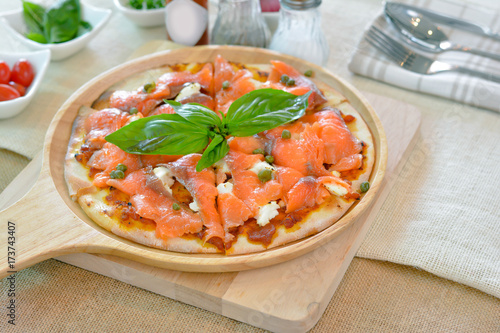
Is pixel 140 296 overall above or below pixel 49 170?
below

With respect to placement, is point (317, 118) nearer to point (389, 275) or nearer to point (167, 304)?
point (389, 275)

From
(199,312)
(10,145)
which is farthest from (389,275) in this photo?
(10,145)

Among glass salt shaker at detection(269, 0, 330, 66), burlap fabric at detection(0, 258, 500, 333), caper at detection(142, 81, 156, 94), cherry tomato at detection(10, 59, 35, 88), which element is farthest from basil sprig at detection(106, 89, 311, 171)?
cherry tomato at detection(10, 59, 35, 88)

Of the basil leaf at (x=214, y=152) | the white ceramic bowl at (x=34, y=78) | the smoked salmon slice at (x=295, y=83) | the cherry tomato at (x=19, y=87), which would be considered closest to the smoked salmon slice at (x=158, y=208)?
the basil leaf at (x=214, y=152)

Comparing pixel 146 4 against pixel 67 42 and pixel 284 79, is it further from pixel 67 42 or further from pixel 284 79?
pixel 284 79

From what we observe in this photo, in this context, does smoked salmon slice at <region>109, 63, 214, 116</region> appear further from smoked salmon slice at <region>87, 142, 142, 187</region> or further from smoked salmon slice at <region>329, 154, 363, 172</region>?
smoked salmon slice at <region>329, 154, 363, 172</region>

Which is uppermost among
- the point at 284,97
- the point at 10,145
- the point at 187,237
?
the point at 284,97

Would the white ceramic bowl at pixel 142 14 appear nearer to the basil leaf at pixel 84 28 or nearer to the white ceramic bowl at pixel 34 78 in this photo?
the basil leaf at pixel 84 28

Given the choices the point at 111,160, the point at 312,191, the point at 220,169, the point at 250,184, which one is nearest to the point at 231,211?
the point at 250,184

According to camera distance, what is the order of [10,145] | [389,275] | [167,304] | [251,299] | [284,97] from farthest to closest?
1. [10,145]
2. [284,97]
3. [389,275]
4. [167,304]
5. [251,299]
